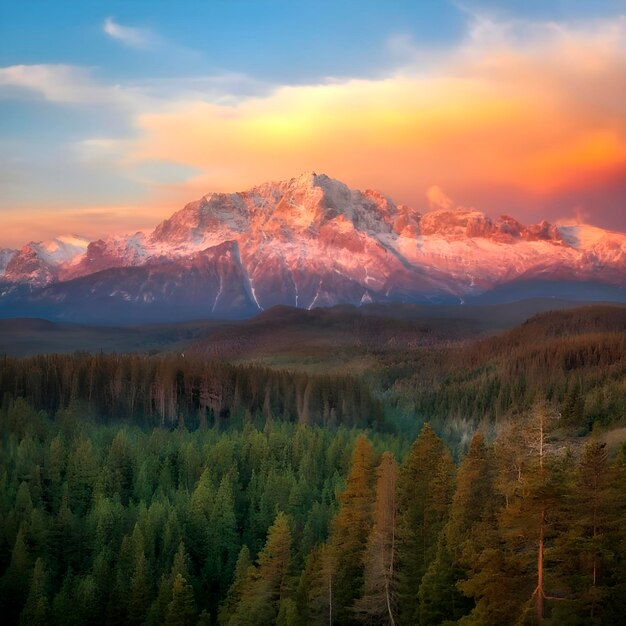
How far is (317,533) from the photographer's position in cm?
7106

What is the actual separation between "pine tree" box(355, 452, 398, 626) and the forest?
11cm

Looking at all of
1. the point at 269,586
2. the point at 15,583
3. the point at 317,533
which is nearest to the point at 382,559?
the point at 269,586

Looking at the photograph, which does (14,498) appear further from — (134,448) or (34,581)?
(34,581)

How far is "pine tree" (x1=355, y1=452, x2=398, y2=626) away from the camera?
149 ft

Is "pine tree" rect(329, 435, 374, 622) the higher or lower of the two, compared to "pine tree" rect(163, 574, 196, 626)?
higher

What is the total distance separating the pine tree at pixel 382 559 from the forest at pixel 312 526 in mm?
106

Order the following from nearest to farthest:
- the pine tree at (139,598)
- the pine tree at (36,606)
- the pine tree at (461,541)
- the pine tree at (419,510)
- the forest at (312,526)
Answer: the forest at (312,526) < the pine tree at (461,541) < the pine tree at (419,510) < the pine tree at (36,606) < the pine tree at (139,598)

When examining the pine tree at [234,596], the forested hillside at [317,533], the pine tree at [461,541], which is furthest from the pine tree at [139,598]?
the pine tree at [461,541]

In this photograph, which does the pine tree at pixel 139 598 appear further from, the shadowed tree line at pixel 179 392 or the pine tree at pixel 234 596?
the shadowed tree line at pixel 179 392

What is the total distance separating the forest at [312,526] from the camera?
34.7 meters

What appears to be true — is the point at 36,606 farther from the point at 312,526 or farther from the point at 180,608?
the point at 312,526

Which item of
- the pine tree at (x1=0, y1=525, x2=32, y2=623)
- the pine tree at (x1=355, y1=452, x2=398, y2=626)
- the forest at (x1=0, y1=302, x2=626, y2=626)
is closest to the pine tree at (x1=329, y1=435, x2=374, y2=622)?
the forest at (x1=0, y1=302, x2=626, y2=626)

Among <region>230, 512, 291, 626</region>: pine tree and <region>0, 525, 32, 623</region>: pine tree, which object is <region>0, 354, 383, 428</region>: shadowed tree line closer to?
<region>0, 525, 32, 623</region>: pine tree

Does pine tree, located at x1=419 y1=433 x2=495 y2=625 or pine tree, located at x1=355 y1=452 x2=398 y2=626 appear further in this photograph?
pine tree, located at x1=355 y1=452 x2=398 y2=626
